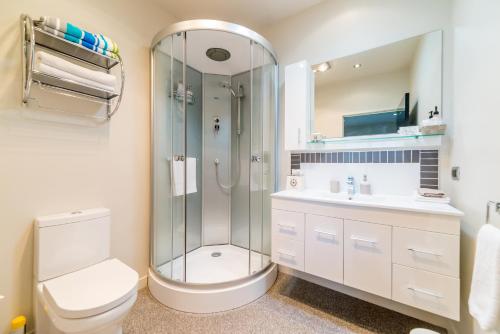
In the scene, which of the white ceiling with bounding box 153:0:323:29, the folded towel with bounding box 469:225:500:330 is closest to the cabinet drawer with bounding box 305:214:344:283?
the folded towel with bounding box 469:225:500:330

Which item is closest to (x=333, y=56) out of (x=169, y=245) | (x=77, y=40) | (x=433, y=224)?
(x=433, y=224)

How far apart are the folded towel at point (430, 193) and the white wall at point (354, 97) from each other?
0.68 metres

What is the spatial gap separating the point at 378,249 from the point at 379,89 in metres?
1.25

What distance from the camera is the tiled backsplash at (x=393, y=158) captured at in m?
1.55

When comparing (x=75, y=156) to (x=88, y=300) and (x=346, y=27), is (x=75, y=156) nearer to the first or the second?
(x=88, y=300)

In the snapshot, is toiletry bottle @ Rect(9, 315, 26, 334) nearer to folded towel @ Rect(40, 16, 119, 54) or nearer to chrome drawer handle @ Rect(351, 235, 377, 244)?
folded towel @ Rect(40, 16, 119, 54)

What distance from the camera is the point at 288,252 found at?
5.60 ft

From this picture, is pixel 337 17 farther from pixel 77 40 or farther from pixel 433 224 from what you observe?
pixel 77 40

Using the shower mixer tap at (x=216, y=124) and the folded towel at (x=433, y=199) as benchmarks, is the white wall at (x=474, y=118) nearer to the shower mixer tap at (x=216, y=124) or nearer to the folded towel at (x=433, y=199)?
the folded towel at (x=433, y=199)

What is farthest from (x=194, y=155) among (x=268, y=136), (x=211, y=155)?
(x=268, y=136)

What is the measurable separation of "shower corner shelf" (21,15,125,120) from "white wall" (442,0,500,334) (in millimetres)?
2188

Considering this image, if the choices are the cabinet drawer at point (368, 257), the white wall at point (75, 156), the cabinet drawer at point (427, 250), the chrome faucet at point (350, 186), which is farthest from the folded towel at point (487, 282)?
the white wall at point (75, 156)

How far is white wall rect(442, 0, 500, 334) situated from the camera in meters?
0.95

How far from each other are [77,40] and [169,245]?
1721 millimetres
